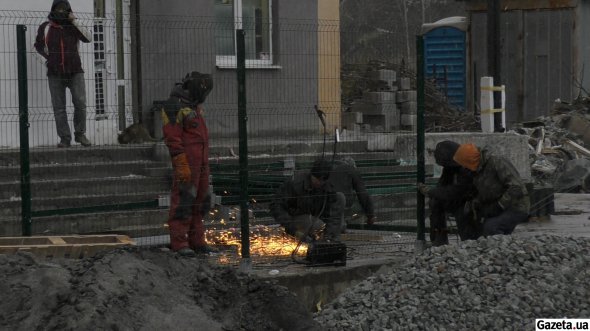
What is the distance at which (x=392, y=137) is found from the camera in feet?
43.7

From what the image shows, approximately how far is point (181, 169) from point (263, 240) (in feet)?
4.46

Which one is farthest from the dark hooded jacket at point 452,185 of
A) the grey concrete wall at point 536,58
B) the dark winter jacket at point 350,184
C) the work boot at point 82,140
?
the grey concrete wall at point 536,58

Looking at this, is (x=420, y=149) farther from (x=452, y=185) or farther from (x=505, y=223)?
(x=505, y=223)

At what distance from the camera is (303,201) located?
11383 mm

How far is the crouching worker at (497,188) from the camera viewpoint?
11.2 metres

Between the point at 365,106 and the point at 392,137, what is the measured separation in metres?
2.79

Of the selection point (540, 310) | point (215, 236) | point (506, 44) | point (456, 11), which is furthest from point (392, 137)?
point (456, 11)

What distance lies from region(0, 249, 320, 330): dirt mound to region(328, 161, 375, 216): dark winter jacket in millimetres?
3478

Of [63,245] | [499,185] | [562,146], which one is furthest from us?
[562,146]

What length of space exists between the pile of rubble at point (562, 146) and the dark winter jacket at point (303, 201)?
7.91 meters

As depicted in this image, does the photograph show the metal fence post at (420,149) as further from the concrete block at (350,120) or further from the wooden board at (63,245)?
the wooden board at (63,245)

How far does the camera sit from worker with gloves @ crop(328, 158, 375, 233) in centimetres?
1170

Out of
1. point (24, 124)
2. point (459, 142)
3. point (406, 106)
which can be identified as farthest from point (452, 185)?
point (406, 106)

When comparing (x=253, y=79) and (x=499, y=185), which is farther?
(x=253, y=79)
